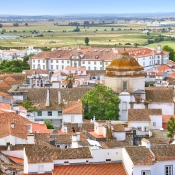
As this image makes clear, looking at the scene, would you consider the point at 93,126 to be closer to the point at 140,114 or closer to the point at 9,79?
the point at 140,114

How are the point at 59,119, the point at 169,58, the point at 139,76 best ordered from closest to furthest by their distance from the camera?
the point at 59,119, the point at 139,76, the point at 169,58

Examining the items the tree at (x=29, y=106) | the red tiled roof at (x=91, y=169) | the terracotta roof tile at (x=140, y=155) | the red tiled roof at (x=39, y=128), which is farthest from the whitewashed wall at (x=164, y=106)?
the red tiled roof at (x=91, y=169)

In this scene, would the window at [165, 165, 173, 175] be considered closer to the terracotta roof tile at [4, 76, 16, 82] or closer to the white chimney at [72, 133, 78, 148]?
the white chimney at [72, 133, 78, 148]

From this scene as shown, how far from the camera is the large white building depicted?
132 meters

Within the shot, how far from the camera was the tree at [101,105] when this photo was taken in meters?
59.8

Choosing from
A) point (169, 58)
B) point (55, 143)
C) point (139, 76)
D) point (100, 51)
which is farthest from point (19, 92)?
point (169, 58)

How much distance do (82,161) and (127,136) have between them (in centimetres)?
1546

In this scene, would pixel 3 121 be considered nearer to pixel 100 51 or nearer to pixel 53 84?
pixel 53 84

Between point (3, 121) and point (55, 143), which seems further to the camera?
point (3, 121)

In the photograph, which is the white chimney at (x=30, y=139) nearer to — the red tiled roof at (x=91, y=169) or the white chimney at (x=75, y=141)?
the white chimney at (x=75, y=141)

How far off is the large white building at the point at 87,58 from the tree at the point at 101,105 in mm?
68972

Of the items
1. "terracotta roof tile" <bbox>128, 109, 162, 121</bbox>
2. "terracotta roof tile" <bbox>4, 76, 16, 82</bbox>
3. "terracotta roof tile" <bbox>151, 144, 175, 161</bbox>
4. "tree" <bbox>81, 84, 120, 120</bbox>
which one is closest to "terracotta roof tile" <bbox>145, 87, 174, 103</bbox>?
"tree" <bbox>81, 84, 120, 120</bbox>

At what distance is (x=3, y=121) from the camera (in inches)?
1768

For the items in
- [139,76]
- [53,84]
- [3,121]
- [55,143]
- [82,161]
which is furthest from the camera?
[53,84]
